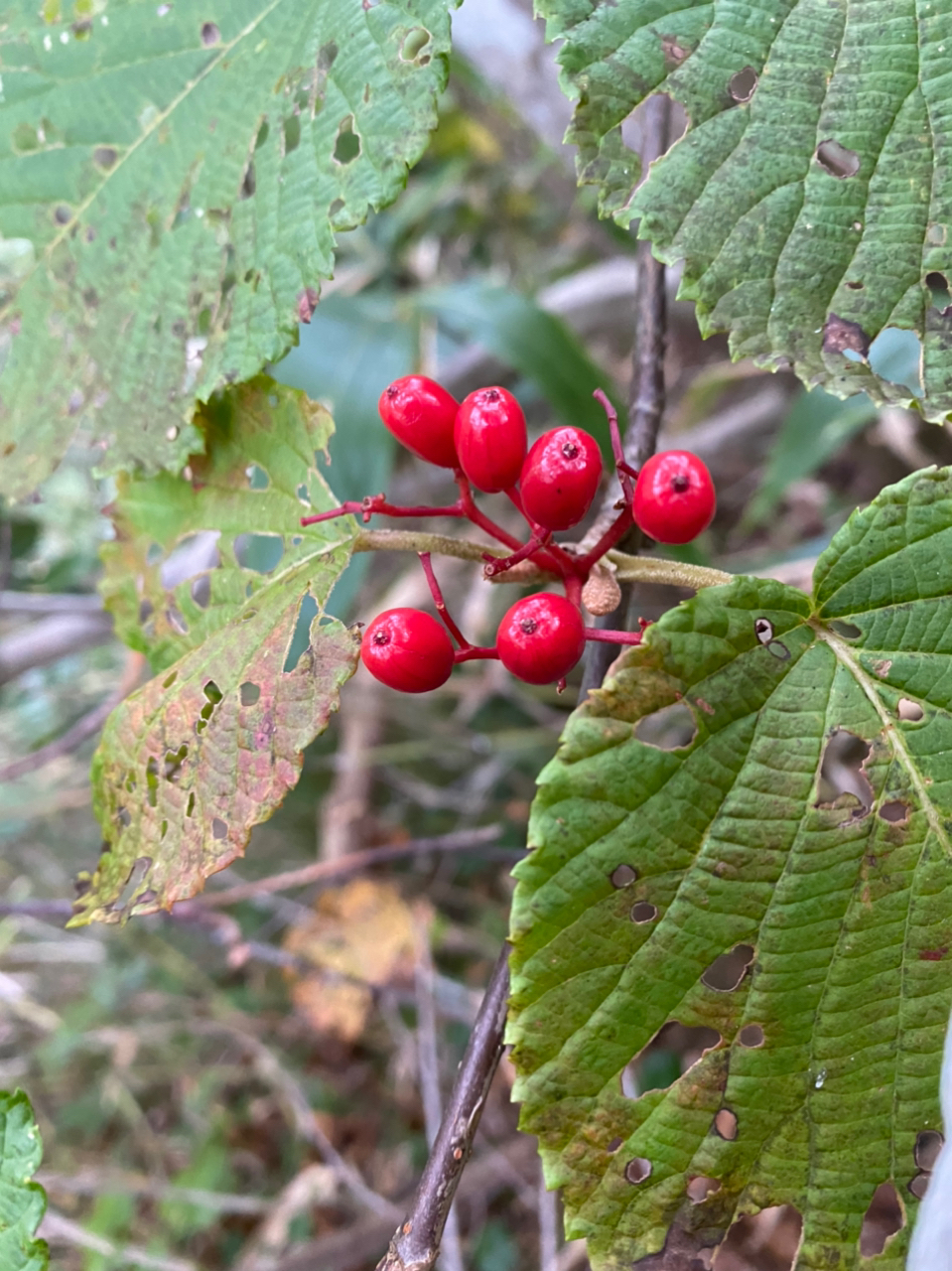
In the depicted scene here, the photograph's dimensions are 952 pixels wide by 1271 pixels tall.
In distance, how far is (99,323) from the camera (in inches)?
43.6

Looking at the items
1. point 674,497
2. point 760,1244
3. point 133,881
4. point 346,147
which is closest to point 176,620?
point 133,881

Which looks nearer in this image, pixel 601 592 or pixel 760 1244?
pixel 601 592

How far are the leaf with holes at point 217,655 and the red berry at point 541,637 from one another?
0.58 ft

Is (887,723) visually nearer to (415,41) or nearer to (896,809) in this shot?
(896,809)

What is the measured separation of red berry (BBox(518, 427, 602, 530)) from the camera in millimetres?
800

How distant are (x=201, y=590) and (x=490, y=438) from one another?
0.57 meters

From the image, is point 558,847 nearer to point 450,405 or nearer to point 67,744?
point 450,405

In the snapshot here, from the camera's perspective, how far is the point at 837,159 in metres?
0.82

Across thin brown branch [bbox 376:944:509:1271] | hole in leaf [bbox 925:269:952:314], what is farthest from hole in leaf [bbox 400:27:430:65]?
thin brown branch [bbox 376:944:509:1271]

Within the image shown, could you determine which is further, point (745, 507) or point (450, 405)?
point (745, 507)

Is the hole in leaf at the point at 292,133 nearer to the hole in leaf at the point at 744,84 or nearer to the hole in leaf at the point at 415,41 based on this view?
the hole in leaf at the point at 415,41

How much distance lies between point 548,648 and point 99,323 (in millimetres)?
786

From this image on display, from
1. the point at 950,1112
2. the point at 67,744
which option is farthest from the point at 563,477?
the point at 67,744

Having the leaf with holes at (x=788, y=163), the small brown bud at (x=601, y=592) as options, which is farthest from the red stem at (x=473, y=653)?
the leaf with holes at (x=788, y=163)
